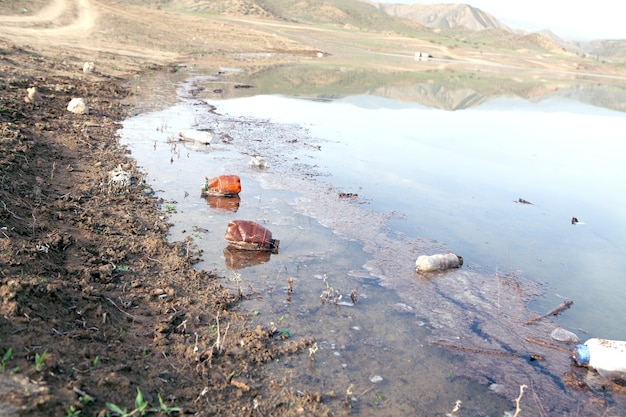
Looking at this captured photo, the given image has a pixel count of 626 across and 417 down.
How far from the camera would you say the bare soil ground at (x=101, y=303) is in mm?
3004

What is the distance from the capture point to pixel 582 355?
4387 mm

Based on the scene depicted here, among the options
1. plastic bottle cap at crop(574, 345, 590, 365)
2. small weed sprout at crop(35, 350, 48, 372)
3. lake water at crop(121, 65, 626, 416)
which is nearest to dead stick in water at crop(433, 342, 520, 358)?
lake water at crop(121, 65, 626, 416)

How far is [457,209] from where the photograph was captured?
8375 millimetres

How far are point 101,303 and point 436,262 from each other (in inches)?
152

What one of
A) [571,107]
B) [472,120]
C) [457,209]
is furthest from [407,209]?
[571,107]

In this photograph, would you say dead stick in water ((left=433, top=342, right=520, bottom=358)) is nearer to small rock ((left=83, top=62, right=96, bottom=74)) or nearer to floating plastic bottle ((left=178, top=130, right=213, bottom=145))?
floating plastic bottle ((left=178, top=130, right=213, bottom=145))

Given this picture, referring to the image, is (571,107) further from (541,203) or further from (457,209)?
(457,209)

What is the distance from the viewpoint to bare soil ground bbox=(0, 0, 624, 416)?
3004mm

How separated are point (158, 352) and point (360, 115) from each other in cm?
1354

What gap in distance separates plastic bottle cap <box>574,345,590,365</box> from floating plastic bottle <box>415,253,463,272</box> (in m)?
1.87

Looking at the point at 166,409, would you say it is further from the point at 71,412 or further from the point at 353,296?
the point at 353,296

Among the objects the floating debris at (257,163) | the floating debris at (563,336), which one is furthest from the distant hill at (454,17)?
the floating debris at (563,336)

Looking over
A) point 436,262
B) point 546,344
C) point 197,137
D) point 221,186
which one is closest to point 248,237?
point 221,186

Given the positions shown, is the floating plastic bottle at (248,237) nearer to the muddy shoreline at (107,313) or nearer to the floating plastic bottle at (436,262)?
the muddy shoreline at (107,313)
